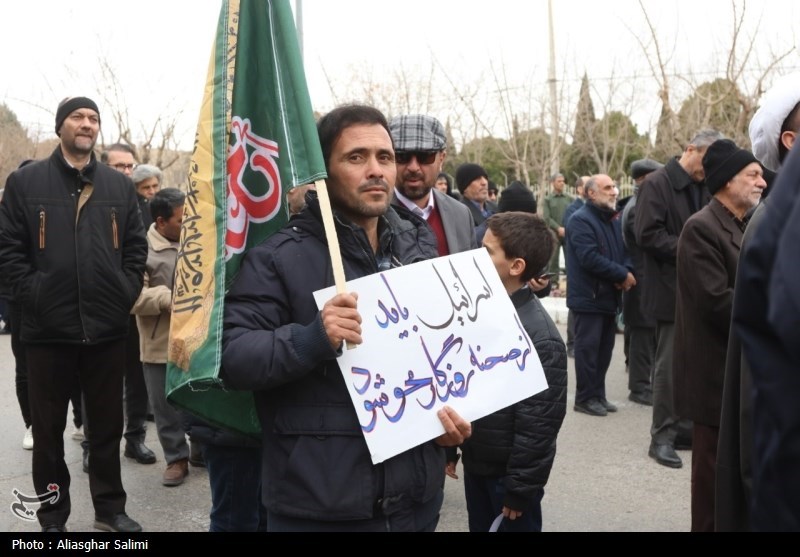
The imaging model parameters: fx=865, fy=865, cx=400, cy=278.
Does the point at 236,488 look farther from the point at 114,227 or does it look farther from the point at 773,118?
the point at 773,118

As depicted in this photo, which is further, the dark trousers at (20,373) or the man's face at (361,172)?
the dark trousers at (20,373)

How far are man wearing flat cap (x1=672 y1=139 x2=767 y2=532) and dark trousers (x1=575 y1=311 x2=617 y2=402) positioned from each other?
278cm

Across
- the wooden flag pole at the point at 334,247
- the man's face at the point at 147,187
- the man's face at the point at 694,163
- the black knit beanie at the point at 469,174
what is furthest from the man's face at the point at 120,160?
the wooden flag pole at the point at 334,247

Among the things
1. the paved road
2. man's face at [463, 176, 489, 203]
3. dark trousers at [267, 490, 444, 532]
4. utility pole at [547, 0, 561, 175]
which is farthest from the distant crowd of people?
utility pole at [547, 0, 561, 175]

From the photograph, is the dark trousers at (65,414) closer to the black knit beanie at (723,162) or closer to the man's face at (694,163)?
the black knit beanie at (723,162)

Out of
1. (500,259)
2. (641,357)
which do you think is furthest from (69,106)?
(641,357)

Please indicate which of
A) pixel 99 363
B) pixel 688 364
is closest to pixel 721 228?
pixel 688 364

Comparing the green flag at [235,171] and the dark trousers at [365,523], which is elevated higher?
the green flag at [235,171]

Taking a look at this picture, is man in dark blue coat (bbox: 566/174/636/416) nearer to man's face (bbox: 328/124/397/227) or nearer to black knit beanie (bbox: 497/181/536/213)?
black knit beanie (bbox: 497/181/536/213)

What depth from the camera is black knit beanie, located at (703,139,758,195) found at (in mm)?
4703

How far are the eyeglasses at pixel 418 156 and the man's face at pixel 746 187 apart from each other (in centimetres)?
165

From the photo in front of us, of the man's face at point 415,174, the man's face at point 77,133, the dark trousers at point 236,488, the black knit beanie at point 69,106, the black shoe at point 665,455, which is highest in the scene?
the black knit beanie at point 69,106

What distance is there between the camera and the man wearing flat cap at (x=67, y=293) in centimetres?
463

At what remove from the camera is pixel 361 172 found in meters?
2.65
